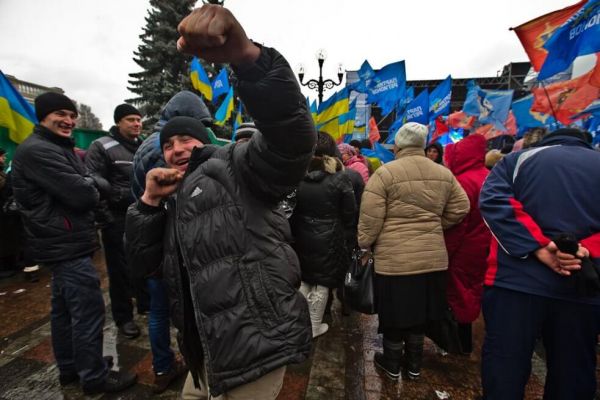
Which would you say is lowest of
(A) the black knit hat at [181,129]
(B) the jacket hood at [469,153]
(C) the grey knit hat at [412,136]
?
(B) the jacket hood at [469,153]

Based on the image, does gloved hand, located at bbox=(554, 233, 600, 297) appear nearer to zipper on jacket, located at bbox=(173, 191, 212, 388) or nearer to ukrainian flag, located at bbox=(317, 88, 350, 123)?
zipper on jacket, located at bbox=(173, 191, 212, 388)

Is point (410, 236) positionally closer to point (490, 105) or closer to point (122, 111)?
point (122, 111)

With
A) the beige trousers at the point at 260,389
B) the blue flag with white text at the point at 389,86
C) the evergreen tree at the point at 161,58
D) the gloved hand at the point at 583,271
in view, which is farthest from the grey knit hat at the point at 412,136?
the evergreen tree at the point at 161,58

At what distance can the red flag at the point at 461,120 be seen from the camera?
11.0m

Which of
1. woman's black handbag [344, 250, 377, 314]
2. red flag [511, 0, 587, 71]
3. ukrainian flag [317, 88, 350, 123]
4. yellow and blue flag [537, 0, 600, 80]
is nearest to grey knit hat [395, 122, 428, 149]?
→ woman's black handbag [344, 250, 377, 314]

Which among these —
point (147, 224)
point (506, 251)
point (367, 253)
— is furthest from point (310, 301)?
point (147, 224)

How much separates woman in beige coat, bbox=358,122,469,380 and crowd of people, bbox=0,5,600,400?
0.01m

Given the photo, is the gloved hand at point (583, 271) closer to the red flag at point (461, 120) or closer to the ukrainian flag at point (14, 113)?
the ukrainian flag at point (14, 113)

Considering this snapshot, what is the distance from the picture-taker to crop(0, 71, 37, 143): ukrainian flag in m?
3.65

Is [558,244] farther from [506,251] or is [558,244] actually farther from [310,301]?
[310,301]

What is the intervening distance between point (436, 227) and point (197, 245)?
207cm

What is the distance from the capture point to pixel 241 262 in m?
1.27

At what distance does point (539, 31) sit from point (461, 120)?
323 inches

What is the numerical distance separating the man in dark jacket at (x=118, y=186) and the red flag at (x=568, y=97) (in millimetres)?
5381
